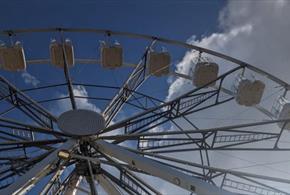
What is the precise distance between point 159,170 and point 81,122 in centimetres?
405

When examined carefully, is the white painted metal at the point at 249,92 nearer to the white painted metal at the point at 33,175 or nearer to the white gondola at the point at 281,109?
the white gondola at the point at 281,109

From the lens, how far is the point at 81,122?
15.3 metres

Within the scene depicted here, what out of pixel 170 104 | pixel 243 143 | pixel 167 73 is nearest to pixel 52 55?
pixel 167 73

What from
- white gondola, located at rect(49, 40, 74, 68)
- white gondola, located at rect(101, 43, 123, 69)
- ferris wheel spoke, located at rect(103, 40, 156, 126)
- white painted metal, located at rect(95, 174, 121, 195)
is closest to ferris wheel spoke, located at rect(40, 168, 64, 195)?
white painted metal, located at rect(95, 174, 121, 195)

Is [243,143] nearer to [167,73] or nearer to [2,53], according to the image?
[167,73]

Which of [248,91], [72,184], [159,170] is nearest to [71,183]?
[72,184]

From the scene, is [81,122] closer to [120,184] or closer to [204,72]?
[120,184]

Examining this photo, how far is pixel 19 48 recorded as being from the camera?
20.8 meters

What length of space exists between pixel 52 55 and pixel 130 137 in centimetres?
851

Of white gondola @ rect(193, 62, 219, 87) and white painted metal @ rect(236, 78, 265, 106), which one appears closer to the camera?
white painted metal @ rect(236, 78, 265, 106)

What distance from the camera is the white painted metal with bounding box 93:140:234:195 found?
1087cm

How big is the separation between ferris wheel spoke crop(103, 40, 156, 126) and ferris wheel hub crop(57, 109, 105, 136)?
2.46 ft

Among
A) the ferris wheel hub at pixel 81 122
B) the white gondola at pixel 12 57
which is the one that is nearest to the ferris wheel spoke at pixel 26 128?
the ferris wheel hub at pixel 81 122

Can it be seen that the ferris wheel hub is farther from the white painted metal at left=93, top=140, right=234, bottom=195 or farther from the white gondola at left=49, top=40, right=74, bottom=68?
the white gondola at left=49, top=40, right=74, bottom=68
